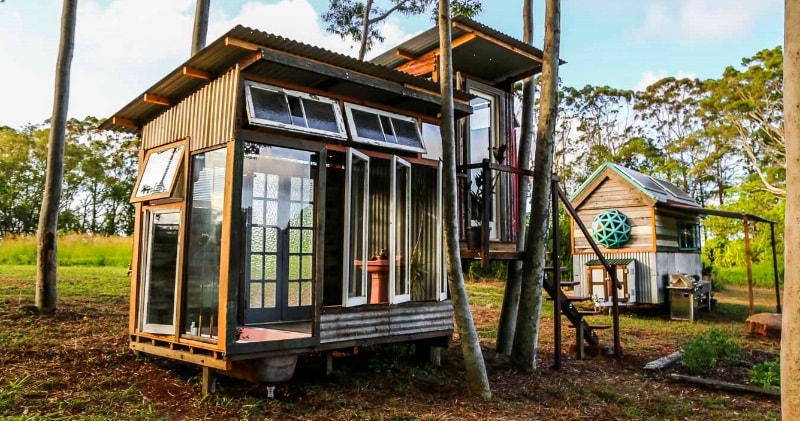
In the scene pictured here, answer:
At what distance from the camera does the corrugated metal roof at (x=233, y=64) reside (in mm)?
5465

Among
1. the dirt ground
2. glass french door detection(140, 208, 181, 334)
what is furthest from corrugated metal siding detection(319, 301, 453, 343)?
glass french door detection(140, 208, 181, 334)

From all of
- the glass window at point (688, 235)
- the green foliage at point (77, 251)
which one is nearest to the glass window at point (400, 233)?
the glass window at point (688, 235)

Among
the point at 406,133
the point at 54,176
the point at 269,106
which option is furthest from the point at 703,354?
the point at 54,176

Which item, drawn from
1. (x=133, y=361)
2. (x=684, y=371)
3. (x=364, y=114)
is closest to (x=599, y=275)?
(x=684, y=371)

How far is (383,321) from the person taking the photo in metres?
6.82

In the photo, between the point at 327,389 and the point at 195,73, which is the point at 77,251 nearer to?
the point at 195,73

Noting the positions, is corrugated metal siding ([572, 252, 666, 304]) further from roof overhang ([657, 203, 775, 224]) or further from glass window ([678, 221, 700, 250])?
glass window ([678, 221, 700, 250])

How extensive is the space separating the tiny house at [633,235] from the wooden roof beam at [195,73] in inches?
472

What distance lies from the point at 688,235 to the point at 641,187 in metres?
2.92

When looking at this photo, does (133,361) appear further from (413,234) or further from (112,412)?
(413,234)

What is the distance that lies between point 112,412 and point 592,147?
3281 cm

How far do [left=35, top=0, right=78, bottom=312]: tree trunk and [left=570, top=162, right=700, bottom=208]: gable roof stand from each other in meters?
12.7

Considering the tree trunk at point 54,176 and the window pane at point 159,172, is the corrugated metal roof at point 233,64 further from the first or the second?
the tree trunk at point 54,176

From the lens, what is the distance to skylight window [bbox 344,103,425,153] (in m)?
6.71
